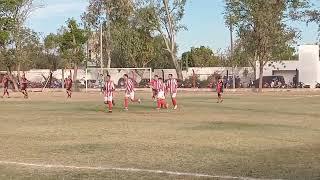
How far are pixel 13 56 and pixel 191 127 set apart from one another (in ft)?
169

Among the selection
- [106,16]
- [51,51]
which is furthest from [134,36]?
[51,51]

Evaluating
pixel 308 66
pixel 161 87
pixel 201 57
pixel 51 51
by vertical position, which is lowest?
pixel 161 87

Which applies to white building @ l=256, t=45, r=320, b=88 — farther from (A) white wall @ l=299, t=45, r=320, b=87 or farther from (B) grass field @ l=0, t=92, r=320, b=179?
(B) grass field @ l=0, t=92, r=320, b=179

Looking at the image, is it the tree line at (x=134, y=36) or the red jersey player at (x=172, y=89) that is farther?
the tree line at (x=134, y=36)

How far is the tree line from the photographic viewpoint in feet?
207

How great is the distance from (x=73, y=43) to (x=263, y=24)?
26337 millimetres

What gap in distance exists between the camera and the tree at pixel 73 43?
76.3m

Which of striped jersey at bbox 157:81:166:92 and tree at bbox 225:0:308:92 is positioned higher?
tree at bbox 225:0:308:92

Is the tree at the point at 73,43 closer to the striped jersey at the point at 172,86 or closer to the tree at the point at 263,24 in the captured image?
the tree at the point at 263,24

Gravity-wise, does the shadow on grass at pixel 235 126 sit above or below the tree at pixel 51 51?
below

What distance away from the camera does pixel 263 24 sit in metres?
62.1

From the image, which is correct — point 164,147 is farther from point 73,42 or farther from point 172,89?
point 73,42

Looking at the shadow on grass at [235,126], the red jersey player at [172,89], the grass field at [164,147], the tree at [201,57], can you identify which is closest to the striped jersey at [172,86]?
the red jersey player at [172,89]

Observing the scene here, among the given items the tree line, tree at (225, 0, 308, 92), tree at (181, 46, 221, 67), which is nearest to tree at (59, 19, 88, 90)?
the tree line
